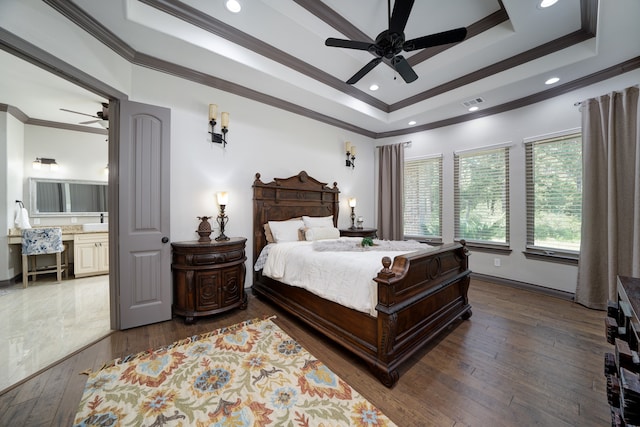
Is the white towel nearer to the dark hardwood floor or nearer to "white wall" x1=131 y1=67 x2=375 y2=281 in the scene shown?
"white wall" x1=131 y1=67 x2=375 y2=281

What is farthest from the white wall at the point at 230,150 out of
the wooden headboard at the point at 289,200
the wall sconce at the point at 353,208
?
the wall sconce at the point at 353,208

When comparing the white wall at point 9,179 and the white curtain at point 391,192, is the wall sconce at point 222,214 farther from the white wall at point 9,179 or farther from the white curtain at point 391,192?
the white wall at point 9,179

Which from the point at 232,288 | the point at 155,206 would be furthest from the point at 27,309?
the point at 232,288

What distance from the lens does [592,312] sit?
9.41 feet

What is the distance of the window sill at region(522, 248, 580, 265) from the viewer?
128 inches

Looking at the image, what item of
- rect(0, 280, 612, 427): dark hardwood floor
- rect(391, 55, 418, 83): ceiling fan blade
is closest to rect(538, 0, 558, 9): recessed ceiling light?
rect(391, 55, 418, 83): ceiling fan blade

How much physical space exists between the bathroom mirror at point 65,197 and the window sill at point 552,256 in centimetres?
792

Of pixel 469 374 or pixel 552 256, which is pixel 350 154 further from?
pixel 469 374

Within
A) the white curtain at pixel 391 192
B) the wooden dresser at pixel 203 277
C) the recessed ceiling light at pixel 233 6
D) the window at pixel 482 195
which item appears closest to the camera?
the recessed ceiling light at pixel 233 6

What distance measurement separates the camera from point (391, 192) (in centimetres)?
517

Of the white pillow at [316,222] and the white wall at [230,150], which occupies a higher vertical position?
the white wall at [230,150]

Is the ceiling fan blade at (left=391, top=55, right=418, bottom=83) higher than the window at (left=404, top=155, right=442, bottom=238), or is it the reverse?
the ceiling fan blade at (left=391, top=55, right=418, bottom=83)

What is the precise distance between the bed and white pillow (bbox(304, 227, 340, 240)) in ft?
2.31

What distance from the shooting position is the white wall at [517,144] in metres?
3.26
